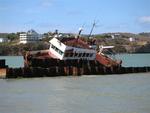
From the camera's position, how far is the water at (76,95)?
3158 centimetres

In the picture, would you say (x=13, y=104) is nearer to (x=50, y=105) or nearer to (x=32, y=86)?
(x=50, y=105)

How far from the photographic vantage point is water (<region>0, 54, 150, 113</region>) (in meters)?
31.6

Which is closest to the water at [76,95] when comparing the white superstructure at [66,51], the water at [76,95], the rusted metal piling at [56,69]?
the water at [76,95]

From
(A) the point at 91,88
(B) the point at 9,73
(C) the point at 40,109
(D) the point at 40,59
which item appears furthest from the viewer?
(D) the point at 40,59

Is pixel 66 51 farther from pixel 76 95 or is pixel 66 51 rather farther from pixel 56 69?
pixel 76 95

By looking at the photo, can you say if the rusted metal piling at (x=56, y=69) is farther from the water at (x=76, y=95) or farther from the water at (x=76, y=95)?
the water at (x=76, y=95)

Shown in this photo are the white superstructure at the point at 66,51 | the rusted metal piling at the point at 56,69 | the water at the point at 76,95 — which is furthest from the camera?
the white superstructure at the point at 66,51

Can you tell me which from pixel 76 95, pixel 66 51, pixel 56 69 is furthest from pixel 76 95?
pixel 66 51

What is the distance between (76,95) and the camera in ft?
127

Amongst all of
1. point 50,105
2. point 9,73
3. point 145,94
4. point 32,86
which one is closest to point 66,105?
point 50,105

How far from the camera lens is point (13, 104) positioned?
109 ft

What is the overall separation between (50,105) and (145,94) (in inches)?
386

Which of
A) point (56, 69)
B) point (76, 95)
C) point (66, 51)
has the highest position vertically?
point (66, 51)

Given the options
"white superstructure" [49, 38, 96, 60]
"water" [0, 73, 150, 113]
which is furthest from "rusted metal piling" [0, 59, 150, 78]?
"water" [0, 73, 150, 113]
